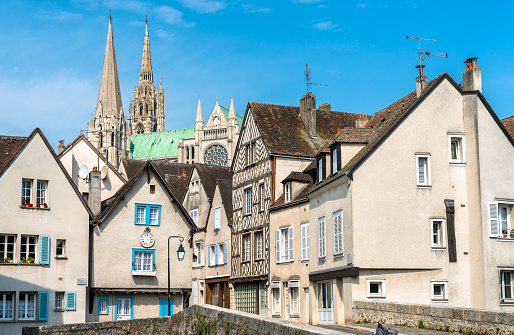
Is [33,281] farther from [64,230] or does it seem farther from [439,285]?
[439,285]

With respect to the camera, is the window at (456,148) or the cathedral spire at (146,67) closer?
the window at (456,148)

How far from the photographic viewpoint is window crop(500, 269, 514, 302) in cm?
2345

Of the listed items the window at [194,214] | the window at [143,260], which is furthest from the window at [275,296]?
the window at [194,214]

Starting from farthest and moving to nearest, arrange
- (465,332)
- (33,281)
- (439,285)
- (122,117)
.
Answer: (122,117), (33,281), (439,285), (465,332)

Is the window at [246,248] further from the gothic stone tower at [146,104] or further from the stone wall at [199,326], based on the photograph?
the gothic stone tower at [146,104]

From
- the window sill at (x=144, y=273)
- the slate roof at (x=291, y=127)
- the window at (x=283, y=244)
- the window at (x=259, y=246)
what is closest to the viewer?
the window at (x=283, y=244)

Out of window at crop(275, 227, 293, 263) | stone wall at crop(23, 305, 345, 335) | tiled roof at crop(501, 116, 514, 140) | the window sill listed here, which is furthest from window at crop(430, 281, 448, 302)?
the window sill

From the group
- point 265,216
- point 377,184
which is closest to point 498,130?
point 377,184

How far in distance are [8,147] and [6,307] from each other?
6.91 meters

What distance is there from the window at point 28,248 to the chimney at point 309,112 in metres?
12.7

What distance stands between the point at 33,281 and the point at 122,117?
119 m

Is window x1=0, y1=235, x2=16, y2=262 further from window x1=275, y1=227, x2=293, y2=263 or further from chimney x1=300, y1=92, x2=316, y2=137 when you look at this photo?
chimney x1=300, y1=92, x2=316, y2=137

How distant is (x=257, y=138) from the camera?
32625 mm

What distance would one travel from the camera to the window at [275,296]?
2972cm
